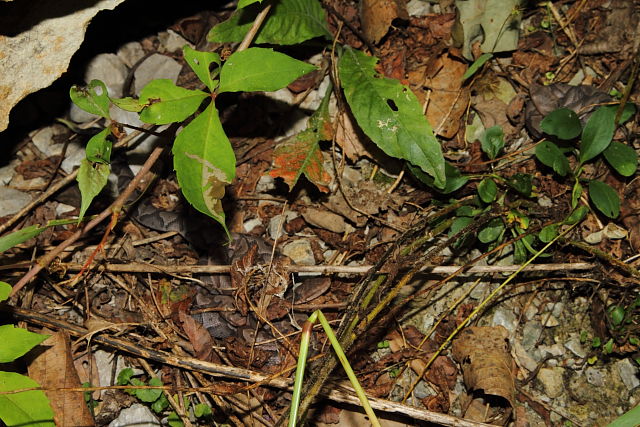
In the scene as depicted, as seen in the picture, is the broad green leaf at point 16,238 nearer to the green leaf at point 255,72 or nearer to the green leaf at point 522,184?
the green leaf at point 255,72

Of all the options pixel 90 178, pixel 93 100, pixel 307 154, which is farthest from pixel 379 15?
pixel 90 178

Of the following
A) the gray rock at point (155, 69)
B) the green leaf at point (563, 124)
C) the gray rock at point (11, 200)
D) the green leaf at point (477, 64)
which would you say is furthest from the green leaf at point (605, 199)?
the gray rock at point (11, 200)

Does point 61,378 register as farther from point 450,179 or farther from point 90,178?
point 450,179

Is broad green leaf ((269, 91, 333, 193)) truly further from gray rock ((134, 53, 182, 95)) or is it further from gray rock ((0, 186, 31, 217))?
gray rock ((0, 186, 31, 217))

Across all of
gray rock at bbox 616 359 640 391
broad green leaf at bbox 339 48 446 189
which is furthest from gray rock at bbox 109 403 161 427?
gray rock at bbox 616 359 640 391

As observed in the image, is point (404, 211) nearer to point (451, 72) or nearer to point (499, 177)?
point (499, 177)

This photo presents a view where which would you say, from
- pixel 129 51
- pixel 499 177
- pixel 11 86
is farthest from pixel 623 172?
pixel 11 86
